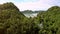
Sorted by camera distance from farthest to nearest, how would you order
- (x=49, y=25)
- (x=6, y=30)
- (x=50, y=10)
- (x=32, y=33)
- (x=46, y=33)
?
1. (x=50, y=10)
2. (x=49, y=25)
3. (x=46, y=33)
4. (x=32, y=33)
5. (x=6, y=30)

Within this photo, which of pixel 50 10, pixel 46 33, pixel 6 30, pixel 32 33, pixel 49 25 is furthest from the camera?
Result: pixel 50 10

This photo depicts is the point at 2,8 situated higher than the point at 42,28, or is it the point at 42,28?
the point at 2,8

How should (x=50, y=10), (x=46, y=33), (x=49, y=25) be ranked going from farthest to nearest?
(x=50, y=10)
(x=49, y=25)
(x=46, y=33)

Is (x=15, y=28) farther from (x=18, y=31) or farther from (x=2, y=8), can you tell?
(x=2, y=8)

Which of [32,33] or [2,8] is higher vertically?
[2,8]

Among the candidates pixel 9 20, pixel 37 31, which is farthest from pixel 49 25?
pixel 9 20

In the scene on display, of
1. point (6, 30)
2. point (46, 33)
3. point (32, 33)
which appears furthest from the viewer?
point (46, 33)

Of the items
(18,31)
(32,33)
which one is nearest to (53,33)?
(32,33)

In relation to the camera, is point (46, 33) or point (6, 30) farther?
point (46, 33)

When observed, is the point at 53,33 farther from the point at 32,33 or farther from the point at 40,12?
the point at 40,12
